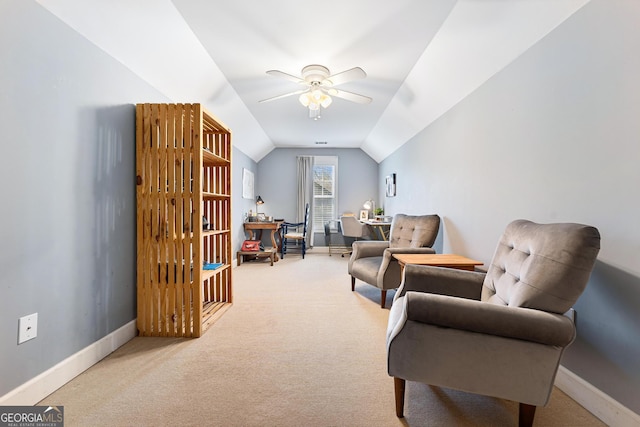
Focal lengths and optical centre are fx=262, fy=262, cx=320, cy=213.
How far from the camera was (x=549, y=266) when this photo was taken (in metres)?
1.12

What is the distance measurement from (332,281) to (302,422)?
2.42 m

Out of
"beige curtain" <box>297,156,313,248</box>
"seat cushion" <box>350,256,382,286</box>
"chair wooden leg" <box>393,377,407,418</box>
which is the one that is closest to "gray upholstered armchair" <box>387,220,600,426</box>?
"chair wooden leg" <box>393,377,407,418</box>

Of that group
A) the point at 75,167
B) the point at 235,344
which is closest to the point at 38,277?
the point at 75,167

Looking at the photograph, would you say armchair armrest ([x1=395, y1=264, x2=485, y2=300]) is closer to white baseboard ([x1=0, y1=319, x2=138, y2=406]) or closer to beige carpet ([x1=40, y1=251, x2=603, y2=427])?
beige carpet ([x1=40, y1=251, x2=603, y2=427])

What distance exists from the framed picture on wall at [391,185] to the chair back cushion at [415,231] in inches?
59.7

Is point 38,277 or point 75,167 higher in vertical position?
point 75,167

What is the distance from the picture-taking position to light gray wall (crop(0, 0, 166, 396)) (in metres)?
1.21

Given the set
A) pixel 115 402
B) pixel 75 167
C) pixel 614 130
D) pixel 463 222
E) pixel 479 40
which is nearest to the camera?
pixel 614 130

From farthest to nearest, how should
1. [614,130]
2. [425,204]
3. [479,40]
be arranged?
[425,204] → [479,40] → [614,130]

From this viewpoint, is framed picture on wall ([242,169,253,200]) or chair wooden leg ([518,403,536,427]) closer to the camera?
chair wooden leg ([518,403,536,427])

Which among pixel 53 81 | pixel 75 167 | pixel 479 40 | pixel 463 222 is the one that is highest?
pixel 479 40

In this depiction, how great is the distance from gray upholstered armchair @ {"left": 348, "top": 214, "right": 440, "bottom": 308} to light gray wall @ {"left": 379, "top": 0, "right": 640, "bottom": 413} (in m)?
0.70

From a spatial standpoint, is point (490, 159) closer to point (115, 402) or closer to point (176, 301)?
point (176, 301)

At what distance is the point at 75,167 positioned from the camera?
1.54 m
